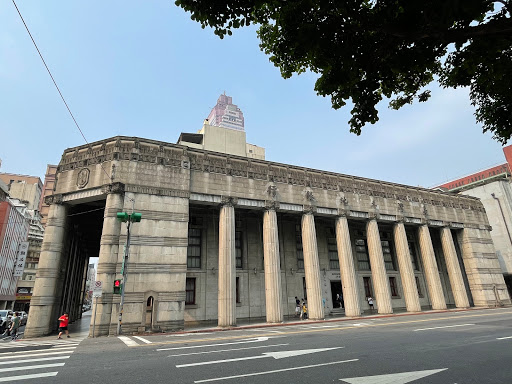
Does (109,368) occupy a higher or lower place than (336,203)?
lower

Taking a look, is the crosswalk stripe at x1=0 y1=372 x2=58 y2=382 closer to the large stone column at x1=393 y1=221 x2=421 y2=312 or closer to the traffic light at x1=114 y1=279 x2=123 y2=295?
the traffic light at x1=114 y1=279 x2=123 y2=295

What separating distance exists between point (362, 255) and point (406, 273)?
515 cm

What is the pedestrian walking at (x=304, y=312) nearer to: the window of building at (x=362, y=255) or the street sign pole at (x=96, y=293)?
the window of building at (x=362, y=255)

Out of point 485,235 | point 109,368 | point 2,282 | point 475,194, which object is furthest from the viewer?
point 2,282

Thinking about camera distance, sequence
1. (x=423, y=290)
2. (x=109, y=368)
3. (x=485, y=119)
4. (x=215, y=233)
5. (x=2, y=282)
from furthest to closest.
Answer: (x=2, y=282), (x=423, y=290), (x=215, y=233), (x=485, y=119), (x=109, y=368)

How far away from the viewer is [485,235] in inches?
1510

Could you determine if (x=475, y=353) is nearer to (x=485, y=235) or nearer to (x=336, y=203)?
(x=336, y=203)

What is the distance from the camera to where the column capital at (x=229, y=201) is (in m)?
23.9

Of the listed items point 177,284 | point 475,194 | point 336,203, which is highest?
point 475,194

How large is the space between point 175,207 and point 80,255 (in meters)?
21.7

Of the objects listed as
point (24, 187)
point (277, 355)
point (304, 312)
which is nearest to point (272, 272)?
point (304, 312)

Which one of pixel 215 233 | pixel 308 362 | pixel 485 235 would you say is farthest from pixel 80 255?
pixel 485 235

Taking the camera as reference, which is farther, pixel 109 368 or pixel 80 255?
pixel 80 255

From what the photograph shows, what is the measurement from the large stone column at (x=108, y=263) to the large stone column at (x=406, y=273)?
26.6m
